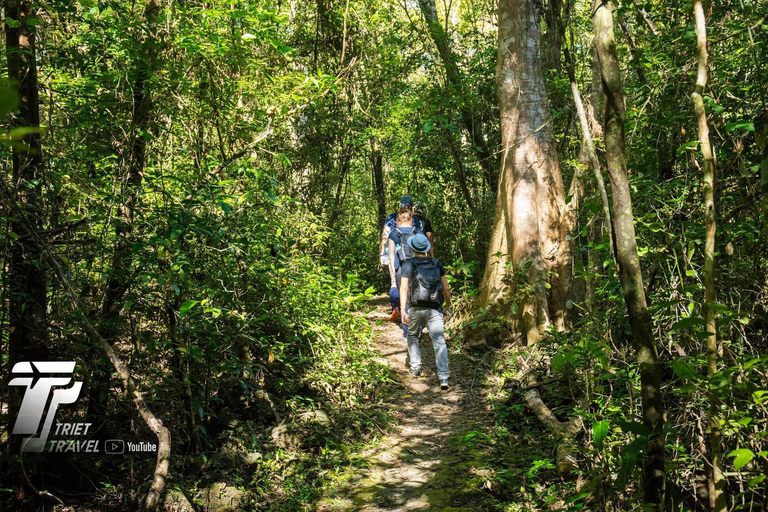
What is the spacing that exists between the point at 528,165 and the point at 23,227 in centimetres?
627

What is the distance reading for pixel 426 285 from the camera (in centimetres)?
732

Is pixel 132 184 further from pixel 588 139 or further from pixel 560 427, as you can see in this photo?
A: pixel 560 427

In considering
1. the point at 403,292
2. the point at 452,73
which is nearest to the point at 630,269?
the point at 403,292

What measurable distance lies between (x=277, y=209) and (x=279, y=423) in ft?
10.5

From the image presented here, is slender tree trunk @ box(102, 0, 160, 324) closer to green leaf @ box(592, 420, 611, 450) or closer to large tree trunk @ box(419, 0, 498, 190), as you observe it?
green leaf @ box(592, 420, 611, 450)

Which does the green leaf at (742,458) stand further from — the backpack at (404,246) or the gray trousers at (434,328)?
the backpack at (404,246)

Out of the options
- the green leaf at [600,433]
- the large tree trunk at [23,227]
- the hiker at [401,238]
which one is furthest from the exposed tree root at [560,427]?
the large tree trunk at [23,227]

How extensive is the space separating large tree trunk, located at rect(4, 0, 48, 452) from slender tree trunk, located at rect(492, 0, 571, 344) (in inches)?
227

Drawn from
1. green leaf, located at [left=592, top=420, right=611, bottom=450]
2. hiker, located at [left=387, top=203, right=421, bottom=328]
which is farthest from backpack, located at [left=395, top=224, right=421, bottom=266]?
green leaf, located at [left=592, top=420, right=611, bottom=450]

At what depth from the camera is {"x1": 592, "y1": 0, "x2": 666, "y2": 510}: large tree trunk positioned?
285cm

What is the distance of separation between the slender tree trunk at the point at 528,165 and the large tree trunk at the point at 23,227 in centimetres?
576

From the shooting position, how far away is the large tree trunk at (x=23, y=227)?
14.0 ft

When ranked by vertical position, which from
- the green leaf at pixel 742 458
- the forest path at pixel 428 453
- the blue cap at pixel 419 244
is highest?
the blue cap at pixel 419 244

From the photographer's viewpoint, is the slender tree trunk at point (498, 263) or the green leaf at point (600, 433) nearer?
the green leaf at point (600, 433)
